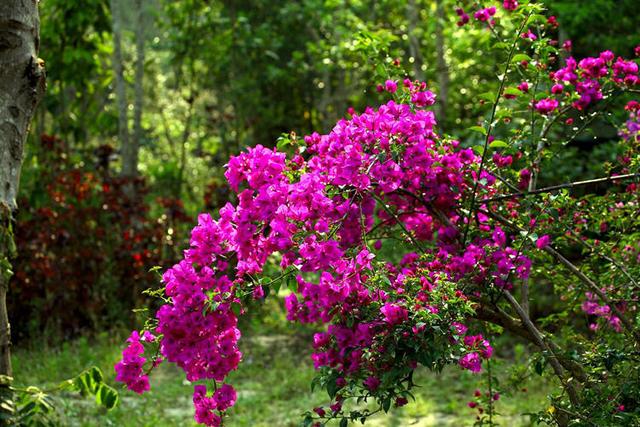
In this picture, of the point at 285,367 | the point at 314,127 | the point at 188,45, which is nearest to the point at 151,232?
the point at 285,367

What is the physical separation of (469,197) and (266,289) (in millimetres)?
904

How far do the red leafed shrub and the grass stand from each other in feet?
0.98

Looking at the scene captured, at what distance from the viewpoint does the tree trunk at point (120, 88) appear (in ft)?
23.1

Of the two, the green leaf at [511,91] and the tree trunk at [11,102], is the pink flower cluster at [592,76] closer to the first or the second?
the green leaf at [511,91]

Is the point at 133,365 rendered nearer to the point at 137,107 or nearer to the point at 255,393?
the point at 255,393

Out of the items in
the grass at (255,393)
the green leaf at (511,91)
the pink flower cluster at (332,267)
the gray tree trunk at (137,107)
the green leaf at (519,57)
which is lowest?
the grass at (255,393)

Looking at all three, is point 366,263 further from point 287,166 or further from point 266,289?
point 287,166

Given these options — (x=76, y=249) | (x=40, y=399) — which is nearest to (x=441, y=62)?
(x=76, y=249)

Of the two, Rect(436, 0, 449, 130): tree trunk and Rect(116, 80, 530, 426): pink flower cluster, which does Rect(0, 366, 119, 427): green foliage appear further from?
Rect(436, 0, 449, 130): tree trunk

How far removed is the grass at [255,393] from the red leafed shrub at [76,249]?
0.30 meters

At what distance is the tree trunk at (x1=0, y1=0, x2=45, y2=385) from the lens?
2.18m

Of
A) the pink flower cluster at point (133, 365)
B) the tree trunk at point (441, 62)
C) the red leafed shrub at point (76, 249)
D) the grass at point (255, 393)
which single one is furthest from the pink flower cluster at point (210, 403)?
the tree trunk at point (441, 62)

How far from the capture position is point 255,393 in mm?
5082

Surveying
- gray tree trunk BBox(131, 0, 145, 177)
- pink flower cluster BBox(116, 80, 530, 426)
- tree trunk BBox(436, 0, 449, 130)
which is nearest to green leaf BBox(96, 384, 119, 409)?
pink flower cluster BBox(116, 80, 530, 426)
